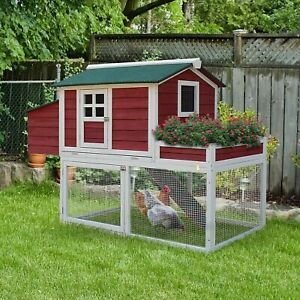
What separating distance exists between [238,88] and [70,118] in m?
2.26

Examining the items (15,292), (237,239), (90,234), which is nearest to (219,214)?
(237,239)

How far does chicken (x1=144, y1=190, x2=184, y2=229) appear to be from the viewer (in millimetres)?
4715

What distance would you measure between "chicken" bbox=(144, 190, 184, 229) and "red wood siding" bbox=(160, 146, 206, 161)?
1.34ft

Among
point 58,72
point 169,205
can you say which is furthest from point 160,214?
point 58,72

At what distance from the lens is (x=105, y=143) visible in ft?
16.0

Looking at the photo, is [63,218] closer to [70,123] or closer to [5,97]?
[70,123]

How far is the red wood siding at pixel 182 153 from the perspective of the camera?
4.39 meters

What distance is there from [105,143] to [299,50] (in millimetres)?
2513

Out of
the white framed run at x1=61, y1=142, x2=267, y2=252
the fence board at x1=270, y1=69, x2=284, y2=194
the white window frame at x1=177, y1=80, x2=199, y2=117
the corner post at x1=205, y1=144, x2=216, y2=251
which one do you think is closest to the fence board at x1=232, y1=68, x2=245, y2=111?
the fence board at x1=270, y1=69, x2=284, y2=194

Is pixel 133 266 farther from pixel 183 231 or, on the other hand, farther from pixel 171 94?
pixel 171 94

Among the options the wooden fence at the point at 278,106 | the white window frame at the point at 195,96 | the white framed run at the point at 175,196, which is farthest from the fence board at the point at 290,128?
Answer: the white window frame at the point at 195,96

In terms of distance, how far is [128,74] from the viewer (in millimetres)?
4797

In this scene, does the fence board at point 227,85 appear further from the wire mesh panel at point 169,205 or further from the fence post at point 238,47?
the wire mesh panel at point 169,205

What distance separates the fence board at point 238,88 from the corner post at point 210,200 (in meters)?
2.29
